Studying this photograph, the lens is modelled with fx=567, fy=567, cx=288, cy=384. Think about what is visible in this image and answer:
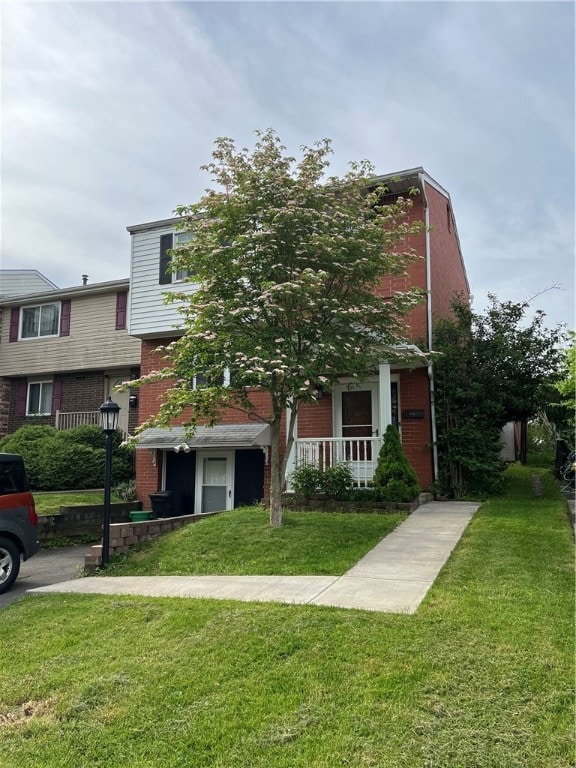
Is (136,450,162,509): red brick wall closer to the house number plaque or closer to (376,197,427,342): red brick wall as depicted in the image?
the house number plaque

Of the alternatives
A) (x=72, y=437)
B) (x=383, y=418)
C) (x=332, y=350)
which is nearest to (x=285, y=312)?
(x=332, y=350)

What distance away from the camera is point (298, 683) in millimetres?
3699

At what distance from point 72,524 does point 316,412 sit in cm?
577

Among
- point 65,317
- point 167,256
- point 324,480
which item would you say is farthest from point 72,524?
point 65,317

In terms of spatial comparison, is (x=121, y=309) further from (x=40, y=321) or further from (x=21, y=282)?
(x=21, y=282)

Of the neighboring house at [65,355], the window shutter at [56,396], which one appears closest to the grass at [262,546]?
the neighboring house at [65,355]

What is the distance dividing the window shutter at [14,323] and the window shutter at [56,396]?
257cm

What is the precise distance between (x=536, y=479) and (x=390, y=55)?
11.0m

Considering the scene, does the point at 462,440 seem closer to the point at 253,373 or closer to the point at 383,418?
the point at 383,418

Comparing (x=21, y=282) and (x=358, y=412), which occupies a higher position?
(x=21, y=282)

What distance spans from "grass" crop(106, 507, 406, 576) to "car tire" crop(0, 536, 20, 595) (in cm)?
122

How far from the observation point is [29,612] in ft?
19.6

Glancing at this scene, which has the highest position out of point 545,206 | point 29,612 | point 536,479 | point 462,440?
point 545,206

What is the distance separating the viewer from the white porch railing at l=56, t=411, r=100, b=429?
19.1 metres
